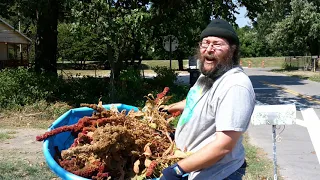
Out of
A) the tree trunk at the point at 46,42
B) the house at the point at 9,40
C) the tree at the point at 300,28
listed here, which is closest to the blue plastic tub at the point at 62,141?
the tree trunk at the point at 46,42

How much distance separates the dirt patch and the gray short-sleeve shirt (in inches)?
185

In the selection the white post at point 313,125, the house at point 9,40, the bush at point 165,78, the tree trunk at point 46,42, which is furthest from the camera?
the house at point 9,40

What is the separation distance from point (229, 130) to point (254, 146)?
602cm

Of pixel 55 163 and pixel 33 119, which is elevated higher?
pixel 55 163

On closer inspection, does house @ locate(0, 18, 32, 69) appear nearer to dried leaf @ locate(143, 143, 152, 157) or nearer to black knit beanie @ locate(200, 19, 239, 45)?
dried leaf @ locate(143, 143, 152, 157)

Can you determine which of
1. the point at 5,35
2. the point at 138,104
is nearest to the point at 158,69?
the point at 138,104

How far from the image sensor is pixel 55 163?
8.50 ft

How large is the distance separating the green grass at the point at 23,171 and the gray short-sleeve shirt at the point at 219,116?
3780mm

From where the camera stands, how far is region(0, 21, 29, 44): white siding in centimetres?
3251

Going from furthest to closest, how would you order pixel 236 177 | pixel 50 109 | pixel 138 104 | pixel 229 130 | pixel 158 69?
pixel 158 69 < pixel 138 104 < pixel 50 109 < pixel 236 177 < pixel 229 130

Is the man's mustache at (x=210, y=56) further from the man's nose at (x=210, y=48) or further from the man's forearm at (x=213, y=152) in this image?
the man's forearm at (x=213, y=152)

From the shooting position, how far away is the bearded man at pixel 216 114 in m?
2.20

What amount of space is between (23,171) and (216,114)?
14.8 feet

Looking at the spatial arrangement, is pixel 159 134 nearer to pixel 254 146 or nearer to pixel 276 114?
pixel 276 114
